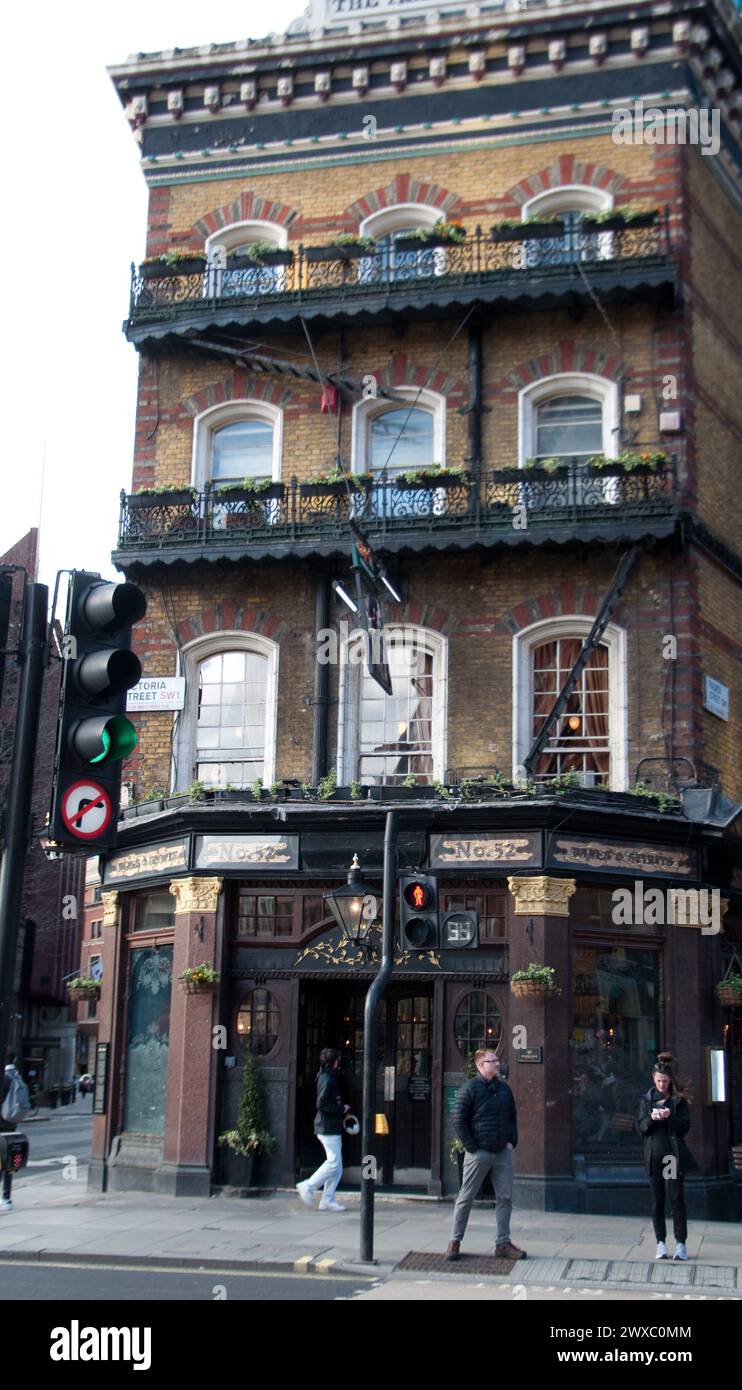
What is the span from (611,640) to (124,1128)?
365 inches

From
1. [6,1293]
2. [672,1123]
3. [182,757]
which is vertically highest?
[182,757]

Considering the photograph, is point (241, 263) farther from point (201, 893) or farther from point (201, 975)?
point (201, 975)

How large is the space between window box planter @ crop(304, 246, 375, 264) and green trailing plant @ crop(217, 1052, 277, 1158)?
1137 centimetres

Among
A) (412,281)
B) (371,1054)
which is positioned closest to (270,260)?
(412,281)

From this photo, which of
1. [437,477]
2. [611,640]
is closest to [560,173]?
[437,477]

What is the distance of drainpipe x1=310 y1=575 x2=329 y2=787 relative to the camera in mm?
20578

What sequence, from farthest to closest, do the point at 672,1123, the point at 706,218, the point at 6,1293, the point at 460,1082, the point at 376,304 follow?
the point at 706,218, the point at 376,304, the point at 460,1082, the point at 672,1123, the point at 6,1293

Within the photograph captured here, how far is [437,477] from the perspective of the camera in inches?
813

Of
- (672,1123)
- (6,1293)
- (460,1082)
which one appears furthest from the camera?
(460,1082)

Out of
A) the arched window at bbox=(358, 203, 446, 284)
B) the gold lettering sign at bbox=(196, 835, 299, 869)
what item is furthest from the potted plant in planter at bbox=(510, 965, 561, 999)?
the arched window at bbox=(358, 203, 446, 284)

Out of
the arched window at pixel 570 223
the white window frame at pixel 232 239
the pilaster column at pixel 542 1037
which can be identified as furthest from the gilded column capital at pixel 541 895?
the white window frame at pixel 232 239

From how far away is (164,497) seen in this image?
21.7 m

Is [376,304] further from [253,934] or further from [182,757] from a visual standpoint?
[253,934]

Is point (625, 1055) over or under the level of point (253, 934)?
under
